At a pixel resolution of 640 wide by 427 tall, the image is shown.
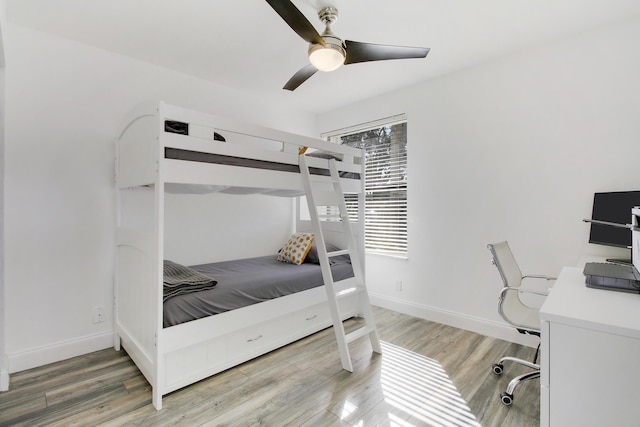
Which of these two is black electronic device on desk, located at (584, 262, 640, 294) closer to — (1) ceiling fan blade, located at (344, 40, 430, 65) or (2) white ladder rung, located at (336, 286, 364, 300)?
(2) white ladder rung, located at (336, 286, 364, 300)

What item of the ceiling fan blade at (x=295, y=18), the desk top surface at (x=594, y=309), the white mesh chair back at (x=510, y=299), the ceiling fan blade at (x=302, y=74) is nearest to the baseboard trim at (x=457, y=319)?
the white mesh chair back at (x=510, y=299)

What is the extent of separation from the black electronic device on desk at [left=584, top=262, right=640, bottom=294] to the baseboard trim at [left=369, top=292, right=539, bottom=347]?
1.36 meters

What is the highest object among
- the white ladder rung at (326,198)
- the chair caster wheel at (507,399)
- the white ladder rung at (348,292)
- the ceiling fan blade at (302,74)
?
the ceiling fan blade at (302,74)

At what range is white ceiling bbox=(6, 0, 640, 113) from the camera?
1952 mm

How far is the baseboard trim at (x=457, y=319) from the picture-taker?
2.58 metres

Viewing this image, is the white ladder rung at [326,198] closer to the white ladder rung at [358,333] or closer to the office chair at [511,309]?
the white ladder rung at [358,333]

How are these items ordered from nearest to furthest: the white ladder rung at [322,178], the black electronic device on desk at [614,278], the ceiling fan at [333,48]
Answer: the black electronic device on desk at [614,278], the ceiling fan at [333,48], the white ladder rung at [322,178]

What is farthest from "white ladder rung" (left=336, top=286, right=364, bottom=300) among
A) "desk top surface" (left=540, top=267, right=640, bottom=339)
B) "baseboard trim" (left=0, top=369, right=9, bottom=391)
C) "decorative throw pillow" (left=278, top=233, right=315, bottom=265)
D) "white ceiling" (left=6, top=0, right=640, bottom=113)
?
"baseboard trim" (left=0, top=369, right=9, bottom=391)

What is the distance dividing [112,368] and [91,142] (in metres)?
1.79

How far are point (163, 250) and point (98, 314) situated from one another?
1.03m

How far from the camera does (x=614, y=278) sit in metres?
1.29

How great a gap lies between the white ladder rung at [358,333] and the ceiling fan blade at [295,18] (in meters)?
1.98

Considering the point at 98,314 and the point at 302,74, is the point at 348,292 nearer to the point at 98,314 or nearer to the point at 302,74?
the point at 302,74

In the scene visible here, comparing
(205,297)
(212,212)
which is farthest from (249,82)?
(205,297)
